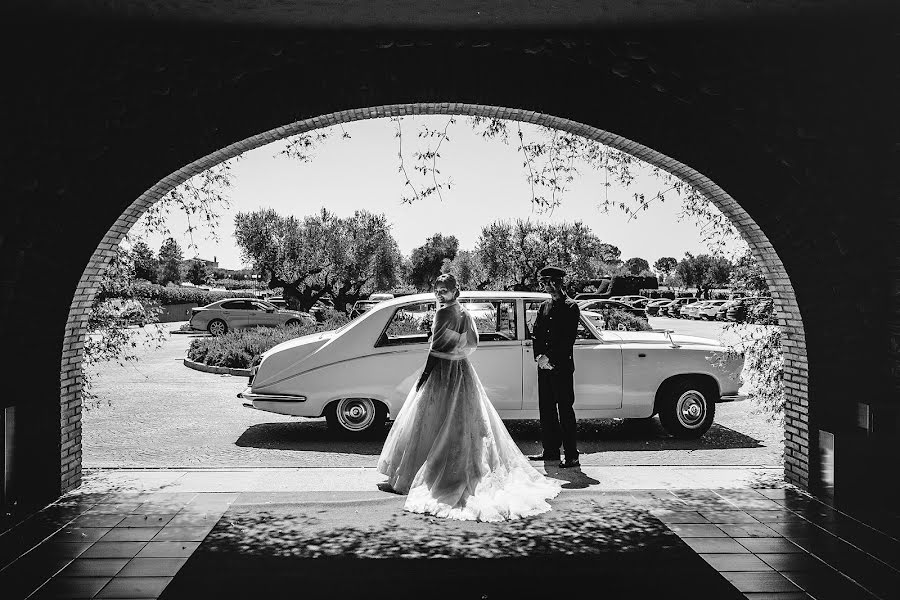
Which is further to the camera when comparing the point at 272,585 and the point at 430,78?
the point at 430,78

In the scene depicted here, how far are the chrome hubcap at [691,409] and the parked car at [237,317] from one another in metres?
19.7

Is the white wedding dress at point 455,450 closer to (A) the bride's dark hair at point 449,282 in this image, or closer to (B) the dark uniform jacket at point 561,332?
(A) the bride's dark hair at point 449,282

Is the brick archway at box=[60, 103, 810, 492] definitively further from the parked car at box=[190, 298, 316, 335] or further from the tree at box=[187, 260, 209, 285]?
the tree at box=[187, 260, 209, 285]

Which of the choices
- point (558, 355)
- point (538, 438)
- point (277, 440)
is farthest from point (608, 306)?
point (558, 355)

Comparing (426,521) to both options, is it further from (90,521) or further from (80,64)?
(80,64)

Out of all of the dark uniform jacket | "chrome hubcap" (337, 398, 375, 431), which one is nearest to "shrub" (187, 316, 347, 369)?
"chrome hubcap" (337, 398, 375, 431)

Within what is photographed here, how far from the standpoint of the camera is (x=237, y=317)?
27281 mm

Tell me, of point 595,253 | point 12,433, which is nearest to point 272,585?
point 12,433

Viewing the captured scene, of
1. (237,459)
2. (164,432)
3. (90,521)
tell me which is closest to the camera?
(90,521)

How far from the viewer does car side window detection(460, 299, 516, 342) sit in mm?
8820

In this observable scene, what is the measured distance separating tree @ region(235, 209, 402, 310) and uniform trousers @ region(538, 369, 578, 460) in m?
27.6

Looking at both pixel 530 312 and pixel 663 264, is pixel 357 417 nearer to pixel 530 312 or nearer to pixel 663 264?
pixel 530 312

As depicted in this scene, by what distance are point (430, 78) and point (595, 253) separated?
159ft

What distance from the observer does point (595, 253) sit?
5341cm
